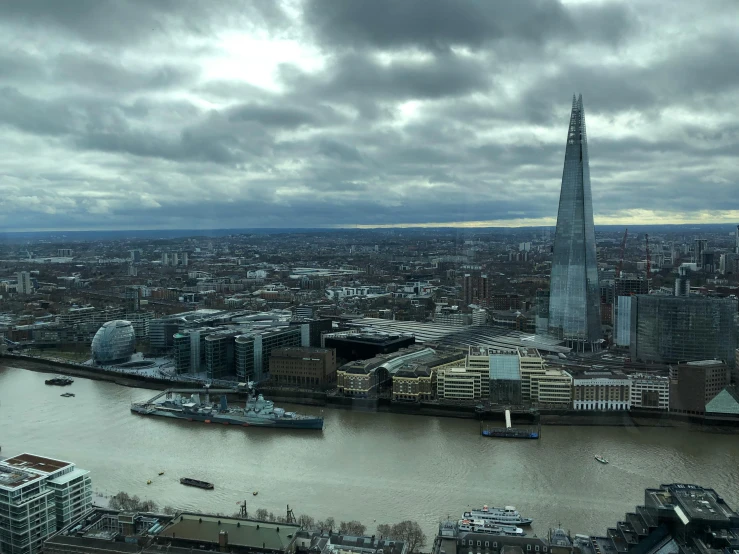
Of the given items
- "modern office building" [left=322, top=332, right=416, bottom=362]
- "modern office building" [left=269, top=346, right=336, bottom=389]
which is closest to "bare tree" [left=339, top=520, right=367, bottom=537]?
"modern office building" [left=269, top=346, right=336, bottom=389]

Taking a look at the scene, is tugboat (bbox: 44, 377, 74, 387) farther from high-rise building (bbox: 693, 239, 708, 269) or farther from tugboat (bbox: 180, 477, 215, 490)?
high-rise building (bbox: 693, 239, 708, 269)

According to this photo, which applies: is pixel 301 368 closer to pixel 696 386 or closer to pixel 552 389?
pixel 552 389

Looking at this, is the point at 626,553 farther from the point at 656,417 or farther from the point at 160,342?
the point at 160,342

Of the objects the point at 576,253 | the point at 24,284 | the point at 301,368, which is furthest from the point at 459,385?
the point at 24,284

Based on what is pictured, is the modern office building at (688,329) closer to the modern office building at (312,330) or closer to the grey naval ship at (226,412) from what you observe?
the modern office building at (312,330)

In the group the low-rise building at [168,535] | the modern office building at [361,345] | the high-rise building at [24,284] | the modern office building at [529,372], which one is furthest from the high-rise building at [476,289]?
the high-rise building at [24,284]

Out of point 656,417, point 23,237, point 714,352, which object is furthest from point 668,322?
point 23,237
